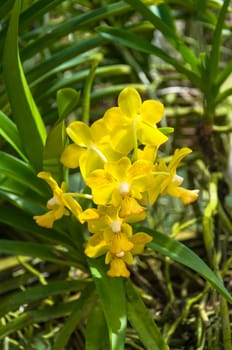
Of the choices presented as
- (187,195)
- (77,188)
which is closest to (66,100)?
(187,195)

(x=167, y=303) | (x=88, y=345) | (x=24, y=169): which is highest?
(x=24, y=169)

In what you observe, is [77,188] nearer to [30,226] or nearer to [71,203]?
[30,226]

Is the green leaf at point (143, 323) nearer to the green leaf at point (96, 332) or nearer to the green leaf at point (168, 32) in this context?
the green leaf at point (96, 332)

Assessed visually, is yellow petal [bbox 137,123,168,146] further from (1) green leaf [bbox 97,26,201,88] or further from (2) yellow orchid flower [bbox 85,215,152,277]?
(1) green leaf [bbox 97,26,201,88]

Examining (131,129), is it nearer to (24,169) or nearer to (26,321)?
(24,169)

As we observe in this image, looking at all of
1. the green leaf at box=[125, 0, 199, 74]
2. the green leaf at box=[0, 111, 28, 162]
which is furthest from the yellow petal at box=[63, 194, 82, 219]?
the green leaf at box=[125, 0, 199, 74]

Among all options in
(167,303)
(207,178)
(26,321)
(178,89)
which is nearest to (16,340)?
(26,321)

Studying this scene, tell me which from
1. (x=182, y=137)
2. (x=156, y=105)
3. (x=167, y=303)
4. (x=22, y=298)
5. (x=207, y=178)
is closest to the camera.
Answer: (x=156, y=105)
